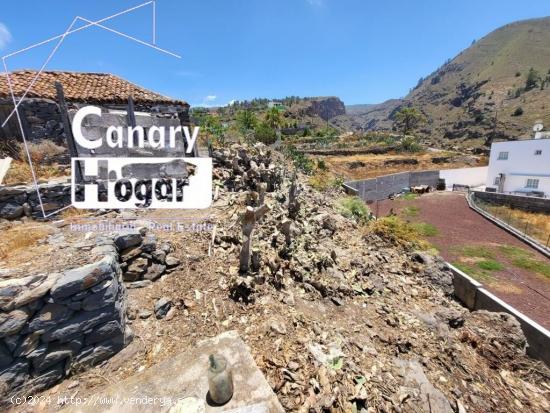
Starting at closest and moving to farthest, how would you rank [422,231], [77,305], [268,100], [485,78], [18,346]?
[18,346] → [77,305] → [422,231] → [485,78] → [268,100]

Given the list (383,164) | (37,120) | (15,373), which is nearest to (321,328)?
(15,373)

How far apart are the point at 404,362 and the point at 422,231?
1138 centimetres

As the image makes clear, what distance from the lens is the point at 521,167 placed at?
2455cm

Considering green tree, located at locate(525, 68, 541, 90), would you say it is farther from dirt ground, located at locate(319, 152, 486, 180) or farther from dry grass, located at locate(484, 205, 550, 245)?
dry grass, located at locate(484, 205, 550, 245)

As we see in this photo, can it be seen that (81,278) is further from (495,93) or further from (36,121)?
(495,93)

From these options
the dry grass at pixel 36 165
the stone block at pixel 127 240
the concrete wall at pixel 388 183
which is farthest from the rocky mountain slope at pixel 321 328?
the concrete wall at pixel 388 183

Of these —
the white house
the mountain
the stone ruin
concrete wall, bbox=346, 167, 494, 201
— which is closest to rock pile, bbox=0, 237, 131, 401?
the stone ruin

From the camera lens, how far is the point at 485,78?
84500 millimetres

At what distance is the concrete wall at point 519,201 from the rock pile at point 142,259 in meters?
23.8

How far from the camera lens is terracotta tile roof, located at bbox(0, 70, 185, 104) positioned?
830 centimetres

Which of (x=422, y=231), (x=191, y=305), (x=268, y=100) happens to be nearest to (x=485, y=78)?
(x=268, y=100)

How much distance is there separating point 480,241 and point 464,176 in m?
21.6

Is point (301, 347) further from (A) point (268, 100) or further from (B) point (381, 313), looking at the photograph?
(A) point (268, 100)

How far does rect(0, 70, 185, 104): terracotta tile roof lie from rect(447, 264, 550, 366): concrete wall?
513 inches
